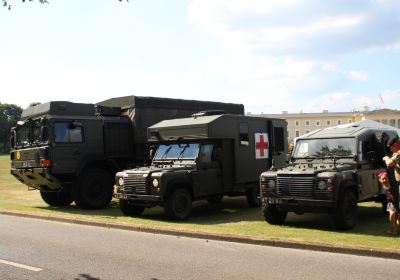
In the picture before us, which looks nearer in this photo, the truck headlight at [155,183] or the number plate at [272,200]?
the number plate at [272,200]

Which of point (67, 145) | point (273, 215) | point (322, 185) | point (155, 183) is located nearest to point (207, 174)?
point (155, 183)

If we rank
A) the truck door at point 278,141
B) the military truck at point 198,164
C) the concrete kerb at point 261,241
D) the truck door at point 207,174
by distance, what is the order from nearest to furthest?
the concrete kerb at point 261,241 → the military truck at point 198,164 → the truck door at point 207,174 → the truck door at point 278,141

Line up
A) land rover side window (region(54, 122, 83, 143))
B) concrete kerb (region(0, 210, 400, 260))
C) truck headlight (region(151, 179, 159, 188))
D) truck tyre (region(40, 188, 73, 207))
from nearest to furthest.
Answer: concrete kerb (region(0, 210, 400, 260))
truck headlight (region(151, 179, 159, 188))
land rover side window (region(54, 122, 83, 143))
truck tyre (region(40, 188, 73, 207))

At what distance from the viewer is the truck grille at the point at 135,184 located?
40.9ft

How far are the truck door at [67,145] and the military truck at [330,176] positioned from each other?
6.85m

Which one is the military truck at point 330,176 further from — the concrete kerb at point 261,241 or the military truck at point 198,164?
the military truck at point 198,164

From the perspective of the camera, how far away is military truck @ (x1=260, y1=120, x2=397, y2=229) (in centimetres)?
1015

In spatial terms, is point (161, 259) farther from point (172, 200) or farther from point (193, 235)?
point (172, 200)

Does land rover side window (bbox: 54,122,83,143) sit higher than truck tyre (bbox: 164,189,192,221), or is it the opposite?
land rover side window (bbox: 54,122,83,143)

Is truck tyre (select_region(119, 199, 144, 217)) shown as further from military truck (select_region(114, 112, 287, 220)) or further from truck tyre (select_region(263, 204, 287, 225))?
truck tyre (select_region(263, 204, 287, 225))

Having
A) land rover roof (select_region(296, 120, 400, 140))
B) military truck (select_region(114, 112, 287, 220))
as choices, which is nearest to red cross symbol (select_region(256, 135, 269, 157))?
military truck (select_region(114, 112, 287, 220))

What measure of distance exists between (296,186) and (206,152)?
3.77m

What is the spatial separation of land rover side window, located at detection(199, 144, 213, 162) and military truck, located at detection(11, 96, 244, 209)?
3.81 m

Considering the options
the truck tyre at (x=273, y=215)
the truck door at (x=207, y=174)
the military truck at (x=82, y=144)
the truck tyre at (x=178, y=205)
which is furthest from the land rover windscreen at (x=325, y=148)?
the military truck at (x=82, y=144)
